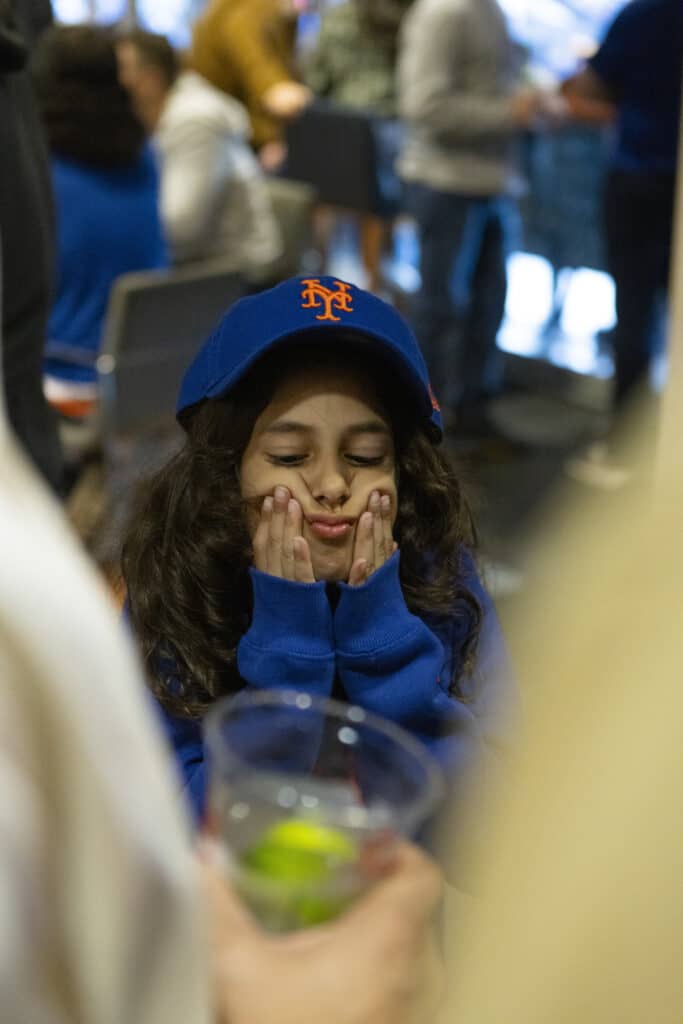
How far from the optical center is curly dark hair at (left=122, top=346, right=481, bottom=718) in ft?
4.09

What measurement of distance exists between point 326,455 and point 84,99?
6.38ft

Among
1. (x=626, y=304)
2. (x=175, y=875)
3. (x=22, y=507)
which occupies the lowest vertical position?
(x=626, y=304)

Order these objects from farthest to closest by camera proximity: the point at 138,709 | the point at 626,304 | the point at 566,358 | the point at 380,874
→ the point at 566,358 → the point at 626,304 → the point at 380,874 → the point at 138,709

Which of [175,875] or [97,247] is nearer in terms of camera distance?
[175,875]

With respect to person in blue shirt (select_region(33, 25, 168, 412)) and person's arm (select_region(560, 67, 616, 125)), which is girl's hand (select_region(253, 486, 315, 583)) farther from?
person's arm (select_region(560, 67, 616, 125))

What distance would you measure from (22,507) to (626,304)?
3.41 m

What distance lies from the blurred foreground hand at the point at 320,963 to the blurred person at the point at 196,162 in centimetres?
285

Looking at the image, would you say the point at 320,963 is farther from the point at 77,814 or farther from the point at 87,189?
the point at 87,189

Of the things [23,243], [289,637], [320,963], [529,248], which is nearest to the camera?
[320,963]

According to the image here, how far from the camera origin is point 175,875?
49 centimetres

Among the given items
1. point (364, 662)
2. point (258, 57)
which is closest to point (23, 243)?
point (364, 662)

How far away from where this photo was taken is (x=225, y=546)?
1.29m

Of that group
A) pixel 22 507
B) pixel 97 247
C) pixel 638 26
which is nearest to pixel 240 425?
pixel 22 507

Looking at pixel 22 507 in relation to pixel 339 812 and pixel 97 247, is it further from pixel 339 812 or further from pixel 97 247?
pixel 97 247
